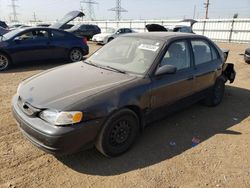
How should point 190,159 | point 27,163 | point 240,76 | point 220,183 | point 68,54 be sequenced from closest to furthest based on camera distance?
point 220,183
point 27,163
point 190,159
point 240,76
point 68,54

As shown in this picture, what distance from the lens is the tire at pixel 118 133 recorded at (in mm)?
2971

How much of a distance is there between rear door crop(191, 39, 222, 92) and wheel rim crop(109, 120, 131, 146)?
5.98ft

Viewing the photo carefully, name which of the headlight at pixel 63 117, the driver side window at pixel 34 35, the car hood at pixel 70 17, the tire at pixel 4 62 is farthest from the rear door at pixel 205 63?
the car hood at pixel 70 17

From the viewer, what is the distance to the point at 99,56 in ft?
13.9

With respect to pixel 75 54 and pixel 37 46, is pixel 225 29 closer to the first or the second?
pixel 75 54

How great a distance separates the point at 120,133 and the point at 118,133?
4 centimetres

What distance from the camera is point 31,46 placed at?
28.0ft

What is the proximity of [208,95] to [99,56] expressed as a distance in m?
2.46

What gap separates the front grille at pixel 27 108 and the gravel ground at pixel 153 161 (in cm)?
67

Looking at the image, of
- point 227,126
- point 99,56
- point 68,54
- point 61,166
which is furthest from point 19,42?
point 227,126

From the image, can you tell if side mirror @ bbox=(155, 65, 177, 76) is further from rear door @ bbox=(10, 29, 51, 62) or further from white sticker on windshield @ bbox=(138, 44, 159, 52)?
rear door @ bbox=(10, 29, 51, 62)

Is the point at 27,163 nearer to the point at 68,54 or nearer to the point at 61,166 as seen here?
the point at 61,166

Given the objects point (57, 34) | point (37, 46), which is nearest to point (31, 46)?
point (37, 46)

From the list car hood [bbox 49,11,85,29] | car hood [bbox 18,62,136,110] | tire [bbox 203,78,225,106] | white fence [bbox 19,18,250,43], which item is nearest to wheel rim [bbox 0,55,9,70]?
car hood [bbox 18,62,136,110]
